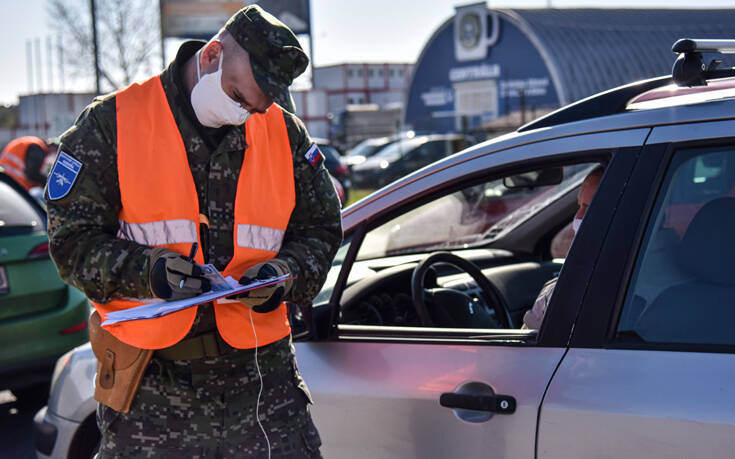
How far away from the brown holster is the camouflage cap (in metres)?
0.74

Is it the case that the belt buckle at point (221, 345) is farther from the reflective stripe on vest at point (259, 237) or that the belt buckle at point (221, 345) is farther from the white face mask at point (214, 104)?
the white face mask at point (214, 104)

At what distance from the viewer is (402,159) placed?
22.8 metres

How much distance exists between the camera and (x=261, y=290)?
2057mm

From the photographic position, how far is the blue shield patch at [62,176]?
2.05m

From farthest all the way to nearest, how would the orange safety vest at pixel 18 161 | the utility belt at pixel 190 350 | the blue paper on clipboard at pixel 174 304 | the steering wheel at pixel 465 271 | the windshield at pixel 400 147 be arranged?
the windshield at pixel 400 147
the orange safety vest at pixel 18 161
the steering wheel at pixel 465 271
the utility belt at pixel 190 350
the blue paper on clipboard at pixel 174 304

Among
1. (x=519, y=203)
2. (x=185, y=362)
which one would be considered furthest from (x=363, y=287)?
(x=519, y=203)

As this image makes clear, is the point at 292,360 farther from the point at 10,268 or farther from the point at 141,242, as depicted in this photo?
the point at 10,268

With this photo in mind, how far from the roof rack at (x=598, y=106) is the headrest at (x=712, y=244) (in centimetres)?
39

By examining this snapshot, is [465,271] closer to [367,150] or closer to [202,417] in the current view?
[202,417]

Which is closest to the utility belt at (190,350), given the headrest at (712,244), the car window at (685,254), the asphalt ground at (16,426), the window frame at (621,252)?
the window frame at (621,252)

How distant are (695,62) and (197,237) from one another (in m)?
1.40

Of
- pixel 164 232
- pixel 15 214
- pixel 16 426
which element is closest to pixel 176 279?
pixel 164 232

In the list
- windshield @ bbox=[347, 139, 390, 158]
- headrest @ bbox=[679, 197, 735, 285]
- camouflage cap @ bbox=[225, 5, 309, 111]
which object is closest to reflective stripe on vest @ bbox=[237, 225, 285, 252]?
camouflage cap @ bbox=[225, 5, 309, 111]

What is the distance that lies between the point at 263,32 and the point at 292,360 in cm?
89
